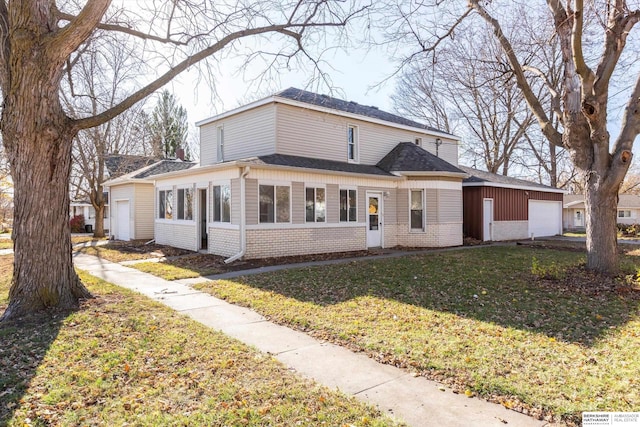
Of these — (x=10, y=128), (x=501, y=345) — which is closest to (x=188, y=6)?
(x=10, y=128)

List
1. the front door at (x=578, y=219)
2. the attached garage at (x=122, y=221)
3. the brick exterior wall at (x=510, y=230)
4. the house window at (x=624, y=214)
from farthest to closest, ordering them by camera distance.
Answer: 1. the front door at (x=578, y=219)
2. the house window at (x=624, y=214)
3. the attached garage at (x=122, y=221)
4. the brick exterior wall at (x=510, y=230)

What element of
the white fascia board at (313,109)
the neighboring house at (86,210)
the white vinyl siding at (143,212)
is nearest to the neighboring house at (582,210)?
the white fascia board at (313,109)

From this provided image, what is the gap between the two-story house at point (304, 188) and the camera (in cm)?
1292

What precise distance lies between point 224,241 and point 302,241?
107 inches

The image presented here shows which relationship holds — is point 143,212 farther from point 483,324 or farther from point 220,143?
point 483,324

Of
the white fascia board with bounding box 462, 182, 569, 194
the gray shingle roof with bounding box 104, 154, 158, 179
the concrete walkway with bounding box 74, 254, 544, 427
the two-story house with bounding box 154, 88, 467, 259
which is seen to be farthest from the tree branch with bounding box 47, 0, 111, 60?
the gray shingle roof with bounding box 104, 154, 158, 179

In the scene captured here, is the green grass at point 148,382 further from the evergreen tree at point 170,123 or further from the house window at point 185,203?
the evergreen tree at point 170,123

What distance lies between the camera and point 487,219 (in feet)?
65.6

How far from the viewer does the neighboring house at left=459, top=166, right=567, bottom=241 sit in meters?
19.7

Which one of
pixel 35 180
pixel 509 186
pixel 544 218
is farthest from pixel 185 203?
pixel 544 218

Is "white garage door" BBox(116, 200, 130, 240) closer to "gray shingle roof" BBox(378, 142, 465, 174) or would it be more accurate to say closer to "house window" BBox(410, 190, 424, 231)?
"gray shingle roof" BBox(378, 142, 465, 174)

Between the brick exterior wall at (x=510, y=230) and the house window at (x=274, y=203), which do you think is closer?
the house window at (x=274, y=203)

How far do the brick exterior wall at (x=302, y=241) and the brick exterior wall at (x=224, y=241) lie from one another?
0.49 metres

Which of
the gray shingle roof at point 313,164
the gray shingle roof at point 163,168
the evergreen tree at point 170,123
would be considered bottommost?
the gray shingle roof at point 313,164
